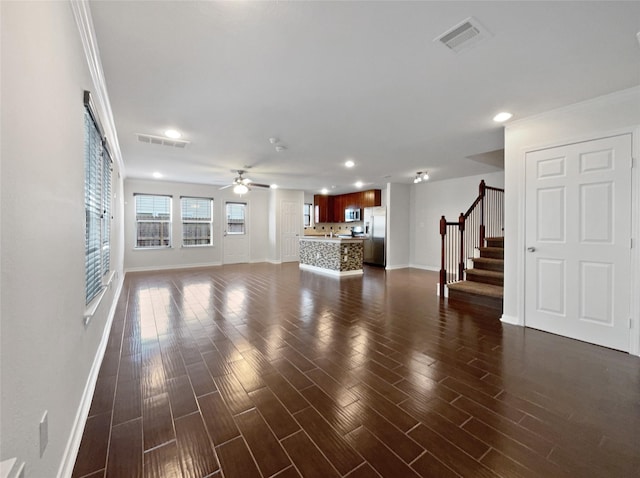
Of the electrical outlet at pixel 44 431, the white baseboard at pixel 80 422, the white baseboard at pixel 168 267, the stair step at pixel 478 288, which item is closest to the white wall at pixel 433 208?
the stair step at pixel 478 288

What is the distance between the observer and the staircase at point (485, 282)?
4.14 meters

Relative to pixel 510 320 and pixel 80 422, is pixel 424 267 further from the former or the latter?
pixel 80 422

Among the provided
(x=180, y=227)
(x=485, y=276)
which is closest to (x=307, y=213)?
(x=180, y=227)

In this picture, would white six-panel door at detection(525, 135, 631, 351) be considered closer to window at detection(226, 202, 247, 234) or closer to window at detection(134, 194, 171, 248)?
window at detection(226, 202, 247, 234)

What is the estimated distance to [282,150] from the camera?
15.4 ft

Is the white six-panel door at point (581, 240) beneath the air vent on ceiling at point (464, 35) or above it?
beneath

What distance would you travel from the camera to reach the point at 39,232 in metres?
1.11

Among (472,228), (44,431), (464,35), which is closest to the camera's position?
(44,431)

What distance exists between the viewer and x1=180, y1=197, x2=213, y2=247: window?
8.26 metres

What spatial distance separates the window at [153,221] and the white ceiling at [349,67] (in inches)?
166

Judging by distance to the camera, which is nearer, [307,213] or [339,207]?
[339,207]

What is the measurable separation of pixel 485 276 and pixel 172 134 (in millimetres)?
5399

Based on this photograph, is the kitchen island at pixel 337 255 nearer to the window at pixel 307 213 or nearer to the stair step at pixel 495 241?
the stair step at pixel 495 241

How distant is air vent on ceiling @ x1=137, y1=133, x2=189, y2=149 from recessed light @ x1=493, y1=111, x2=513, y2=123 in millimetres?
4301
